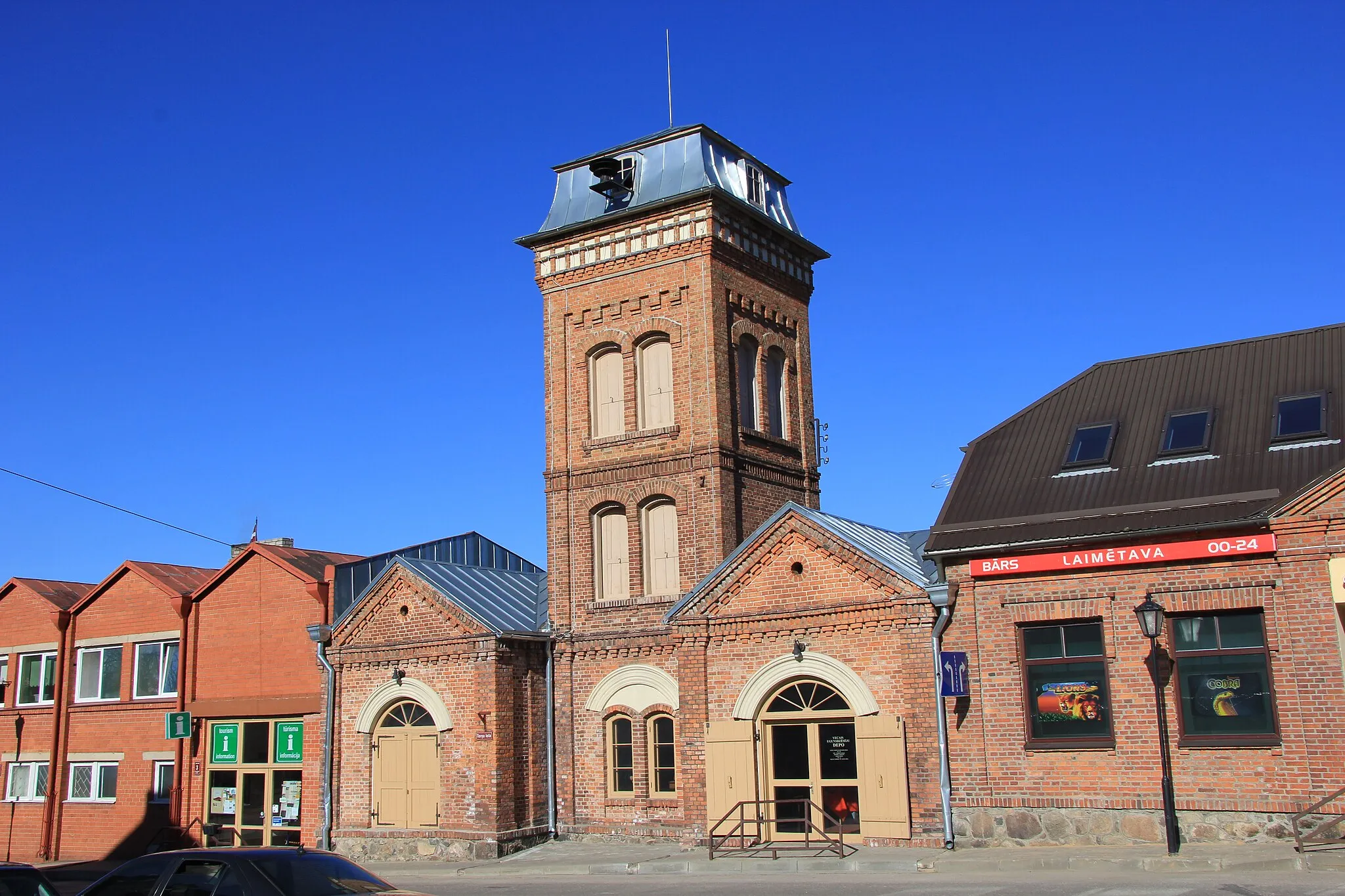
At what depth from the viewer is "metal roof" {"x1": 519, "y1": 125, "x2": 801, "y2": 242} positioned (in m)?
25.8

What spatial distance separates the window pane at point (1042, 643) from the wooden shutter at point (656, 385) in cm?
872

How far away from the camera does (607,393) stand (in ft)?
86.4

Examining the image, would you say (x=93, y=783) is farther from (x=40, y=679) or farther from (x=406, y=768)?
(x=406, y=768)

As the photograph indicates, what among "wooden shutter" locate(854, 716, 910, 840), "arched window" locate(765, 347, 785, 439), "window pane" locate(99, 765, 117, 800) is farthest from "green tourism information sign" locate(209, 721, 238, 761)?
"wooden shutter" locate(854, 716, 910, 840)

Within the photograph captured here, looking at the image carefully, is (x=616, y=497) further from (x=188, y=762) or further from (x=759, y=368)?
(x=188, y=762)

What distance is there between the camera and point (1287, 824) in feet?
56.2

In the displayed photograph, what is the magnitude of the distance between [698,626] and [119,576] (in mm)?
17420

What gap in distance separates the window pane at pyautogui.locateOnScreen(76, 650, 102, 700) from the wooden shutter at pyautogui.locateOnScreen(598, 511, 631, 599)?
14964 millimetres

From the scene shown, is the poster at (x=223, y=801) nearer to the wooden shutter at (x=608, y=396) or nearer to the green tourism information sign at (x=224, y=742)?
the green tourism information sign at (x=224, y=742)

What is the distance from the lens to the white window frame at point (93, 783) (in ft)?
101

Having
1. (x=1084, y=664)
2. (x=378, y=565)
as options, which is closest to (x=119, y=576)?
(x=378, y=565)

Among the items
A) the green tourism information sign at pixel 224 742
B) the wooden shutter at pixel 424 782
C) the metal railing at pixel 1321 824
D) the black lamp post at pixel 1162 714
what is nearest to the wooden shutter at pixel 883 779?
the black lamp post at pixel 1162 714

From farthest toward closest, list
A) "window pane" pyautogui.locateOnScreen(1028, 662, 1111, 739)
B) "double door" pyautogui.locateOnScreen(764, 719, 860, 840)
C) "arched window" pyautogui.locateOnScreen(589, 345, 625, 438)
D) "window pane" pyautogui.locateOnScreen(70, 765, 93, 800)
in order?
"window pane" pyautogui.locateOnScreen(70, 765, 93, 800) → "arched window" pyautogui.locateOnScreen(589, 345, 625, 438) → "double door" pyautogui.locateOnScreen(764, 719, 860, 840) → "window pane" pyautogui.locateOnScreen(1028, 662, 1111, 739)

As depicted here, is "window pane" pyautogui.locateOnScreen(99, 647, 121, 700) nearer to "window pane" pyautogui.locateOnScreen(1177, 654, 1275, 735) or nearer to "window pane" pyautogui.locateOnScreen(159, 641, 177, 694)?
"window pane" pyautogui.locateOnScreen(159, 641, 177, 694)
